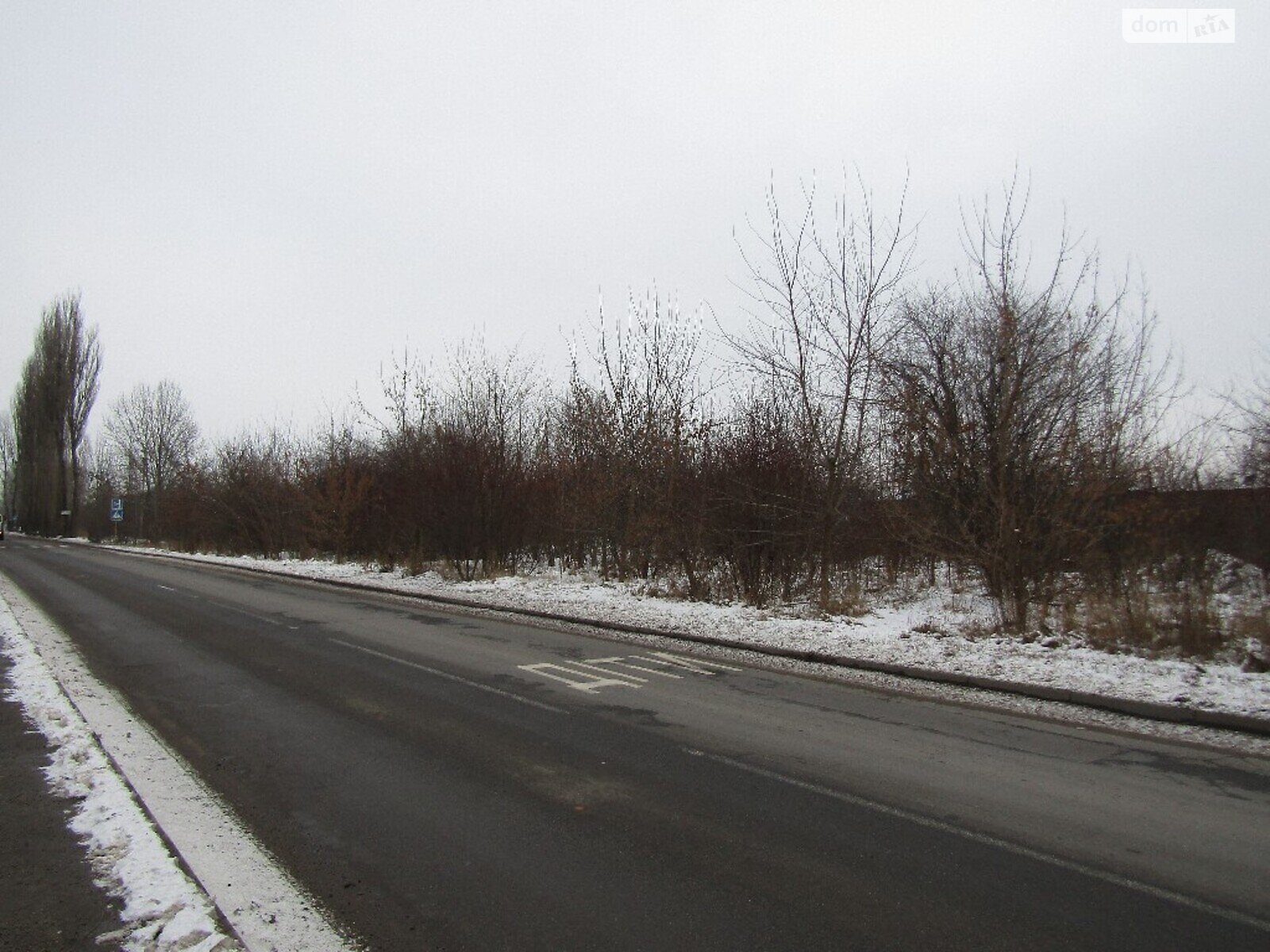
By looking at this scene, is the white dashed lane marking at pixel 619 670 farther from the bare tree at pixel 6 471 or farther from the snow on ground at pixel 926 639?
the bare tree at pixel 6 471

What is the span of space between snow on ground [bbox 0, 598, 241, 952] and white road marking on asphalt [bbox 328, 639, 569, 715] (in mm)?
3614

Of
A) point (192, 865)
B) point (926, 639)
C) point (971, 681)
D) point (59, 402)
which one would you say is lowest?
point (192, 865)

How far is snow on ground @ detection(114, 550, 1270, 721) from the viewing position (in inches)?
335

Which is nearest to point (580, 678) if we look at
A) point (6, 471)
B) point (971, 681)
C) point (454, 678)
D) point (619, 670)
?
point (619, 670)

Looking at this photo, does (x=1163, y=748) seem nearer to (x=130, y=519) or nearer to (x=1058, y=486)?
(x=1058, y=486)

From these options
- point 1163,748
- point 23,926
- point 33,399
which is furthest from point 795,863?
point 33,399

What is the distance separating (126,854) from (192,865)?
418mm

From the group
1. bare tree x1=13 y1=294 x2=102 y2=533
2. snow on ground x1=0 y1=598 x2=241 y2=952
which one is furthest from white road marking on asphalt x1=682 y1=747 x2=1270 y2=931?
bare tree x1=13 y1=294 x2=102 y2=533

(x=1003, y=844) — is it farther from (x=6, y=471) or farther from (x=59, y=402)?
(x=6, y=471)

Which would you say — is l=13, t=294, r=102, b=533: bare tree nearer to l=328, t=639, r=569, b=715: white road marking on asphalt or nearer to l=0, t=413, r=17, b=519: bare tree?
l=0, t=413, r=17, b=519: bare tree

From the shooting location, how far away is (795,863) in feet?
14.3

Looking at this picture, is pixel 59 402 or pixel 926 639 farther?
pixel 59 402

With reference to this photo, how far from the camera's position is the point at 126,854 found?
4359mm

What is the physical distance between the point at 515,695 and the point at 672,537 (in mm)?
10261
